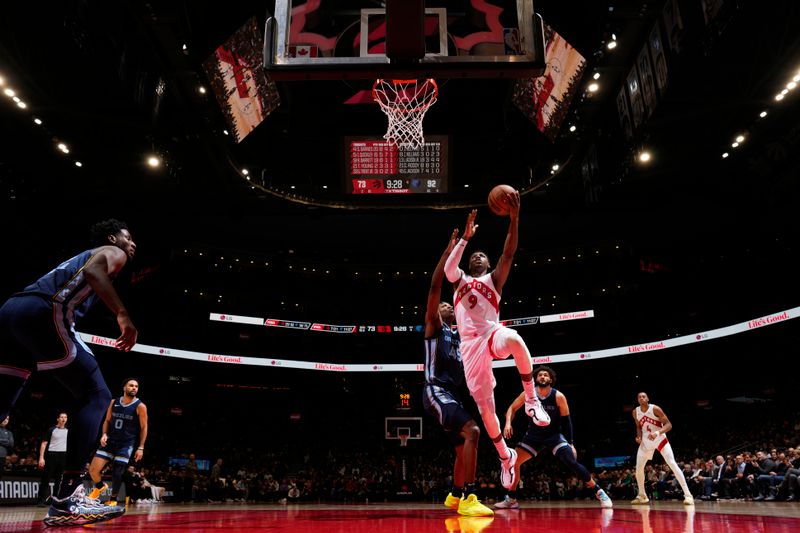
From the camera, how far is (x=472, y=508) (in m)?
4.88

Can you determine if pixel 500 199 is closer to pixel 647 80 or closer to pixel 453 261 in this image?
pixel 453 261

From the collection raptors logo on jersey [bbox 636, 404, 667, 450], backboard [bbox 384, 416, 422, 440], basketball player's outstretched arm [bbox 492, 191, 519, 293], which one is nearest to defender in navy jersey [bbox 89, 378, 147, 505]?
basketball player's outstretched arm [bbox 492, 191, 519, 293]

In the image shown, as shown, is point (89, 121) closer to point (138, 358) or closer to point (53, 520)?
point (138, 358)

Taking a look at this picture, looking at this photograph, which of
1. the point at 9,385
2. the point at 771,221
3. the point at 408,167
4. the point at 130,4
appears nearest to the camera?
the point at 9,385

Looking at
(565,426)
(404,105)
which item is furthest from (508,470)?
(404,105)

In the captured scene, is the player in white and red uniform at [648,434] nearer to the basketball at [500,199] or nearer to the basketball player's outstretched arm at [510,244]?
the basketball player's outstretched arm at [510,244]

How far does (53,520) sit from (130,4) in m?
9.59

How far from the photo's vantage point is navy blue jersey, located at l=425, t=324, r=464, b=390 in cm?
561

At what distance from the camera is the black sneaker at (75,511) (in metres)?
3.75

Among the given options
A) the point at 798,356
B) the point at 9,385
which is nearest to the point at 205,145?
the point at 9,385

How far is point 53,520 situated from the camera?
3750mm

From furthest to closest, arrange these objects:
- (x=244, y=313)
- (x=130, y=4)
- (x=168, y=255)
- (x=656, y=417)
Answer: (x=244, y=313) < (x=168, y=255) < (x=130, y=4) < (x=656, y=417)

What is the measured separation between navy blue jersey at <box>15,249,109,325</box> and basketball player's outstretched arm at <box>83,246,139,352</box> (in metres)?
0.08

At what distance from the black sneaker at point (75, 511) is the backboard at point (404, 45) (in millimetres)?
4021
